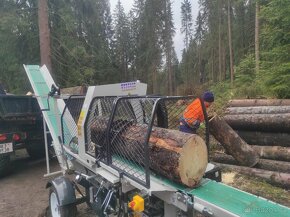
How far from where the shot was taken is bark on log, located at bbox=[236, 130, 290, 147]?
697 cm

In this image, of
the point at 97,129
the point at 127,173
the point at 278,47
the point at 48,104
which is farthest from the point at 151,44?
the point at 127,173

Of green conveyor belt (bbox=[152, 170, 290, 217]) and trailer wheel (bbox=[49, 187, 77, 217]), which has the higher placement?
green conveyor belt (bbox=[152, 170, 290, 217])

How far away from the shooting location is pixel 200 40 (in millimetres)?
49438

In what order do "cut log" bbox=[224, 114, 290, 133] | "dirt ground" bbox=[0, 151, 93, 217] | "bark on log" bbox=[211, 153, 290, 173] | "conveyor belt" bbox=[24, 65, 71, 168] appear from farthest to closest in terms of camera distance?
"cut log" bbox=[224, 114, 290, 133] < "bark on log" bbox=[211, 153, 290, 173] < "conveyor belt" bbox=[24, 65, 71, 168] < "dirt ground" bbox=[0, 151, 93, 217]

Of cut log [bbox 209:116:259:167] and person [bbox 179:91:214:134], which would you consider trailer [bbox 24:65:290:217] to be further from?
cut log [bbox 209:116:259:167]

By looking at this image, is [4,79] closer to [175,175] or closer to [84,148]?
[84,148]

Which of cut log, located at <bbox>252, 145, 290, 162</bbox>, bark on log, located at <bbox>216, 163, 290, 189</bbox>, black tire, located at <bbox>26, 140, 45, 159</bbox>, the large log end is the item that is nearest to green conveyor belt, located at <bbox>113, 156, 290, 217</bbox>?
the large log end

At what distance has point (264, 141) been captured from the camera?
7.29m

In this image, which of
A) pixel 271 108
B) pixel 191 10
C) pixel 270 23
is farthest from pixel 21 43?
pixel 191 10

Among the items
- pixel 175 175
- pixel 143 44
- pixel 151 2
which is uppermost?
pixel 151 2

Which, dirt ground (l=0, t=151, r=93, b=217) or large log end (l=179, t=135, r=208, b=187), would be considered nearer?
large log end (l=179, t=135, r=208, b=187)

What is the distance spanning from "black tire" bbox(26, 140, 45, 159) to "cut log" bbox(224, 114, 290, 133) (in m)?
4.97

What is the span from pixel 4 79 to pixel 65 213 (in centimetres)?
1358

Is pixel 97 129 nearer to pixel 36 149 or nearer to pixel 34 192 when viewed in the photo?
pixel 34 192
